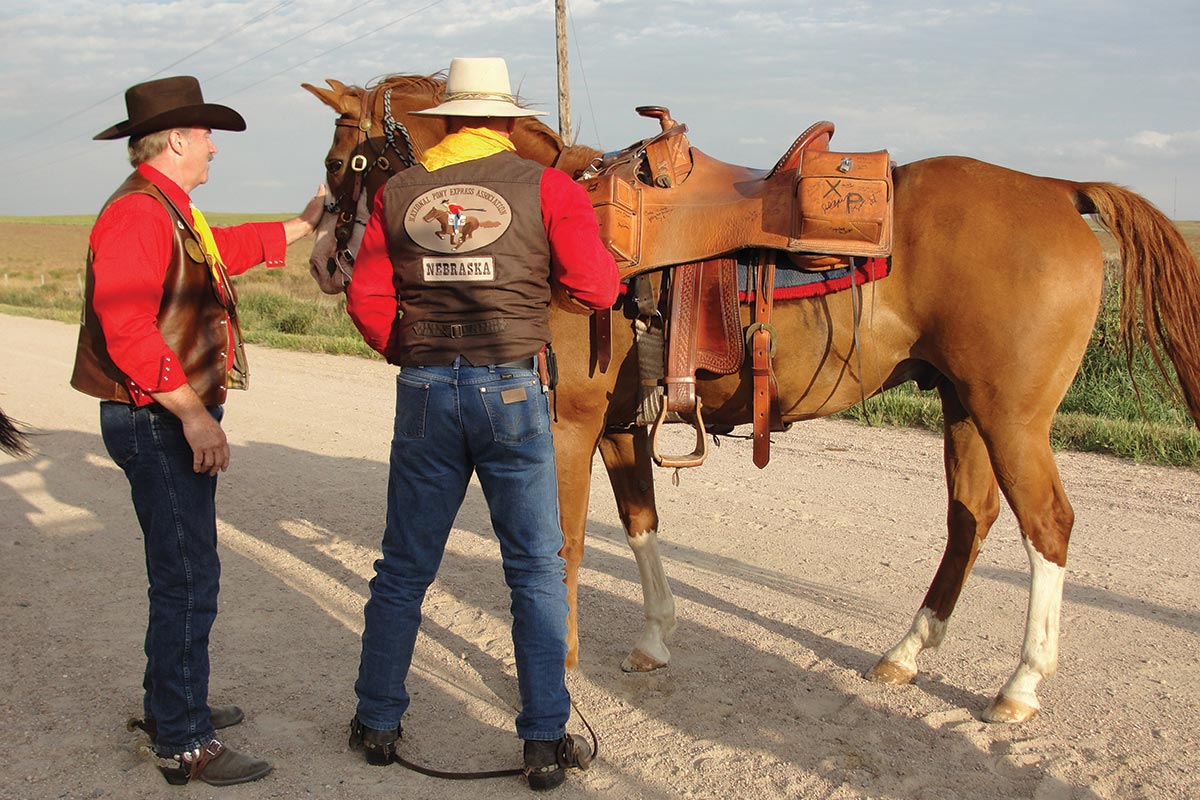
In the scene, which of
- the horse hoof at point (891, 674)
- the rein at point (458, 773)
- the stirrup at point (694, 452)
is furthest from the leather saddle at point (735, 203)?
the rein at point (458, 773)

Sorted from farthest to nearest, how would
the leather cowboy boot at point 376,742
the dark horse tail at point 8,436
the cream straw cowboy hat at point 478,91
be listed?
the dark horse tail at point 8,436 < the leather cowboy boot at point 376,742 < the cream straw cowboy hat at point 478,91

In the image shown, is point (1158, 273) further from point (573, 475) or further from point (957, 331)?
point (573, 475)

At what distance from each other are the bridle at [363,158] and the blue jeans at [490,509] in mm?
932

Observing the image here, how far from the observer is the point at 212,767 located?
3260 millimetres

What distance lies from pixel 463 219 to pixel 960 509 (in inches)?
96.1

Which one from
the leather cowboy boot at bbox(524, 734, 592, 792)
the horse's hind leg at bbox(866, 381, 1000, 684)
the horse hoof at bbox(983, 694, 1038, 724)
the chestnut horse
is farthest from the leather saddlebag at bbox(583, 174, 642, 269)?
the horse hoof at bbox(983, 694, 1038, 724)

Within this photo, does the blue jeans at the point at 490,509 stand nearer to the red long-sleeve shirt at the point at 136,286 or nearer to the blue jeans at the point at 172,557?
the blue jeans at the point at 172,557

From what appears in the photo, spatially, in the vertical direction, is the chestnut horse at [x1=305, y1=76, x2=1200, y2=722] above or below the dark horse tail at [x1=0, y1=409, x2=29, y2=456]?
above

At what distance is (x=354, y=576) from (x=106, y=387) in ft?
7.71

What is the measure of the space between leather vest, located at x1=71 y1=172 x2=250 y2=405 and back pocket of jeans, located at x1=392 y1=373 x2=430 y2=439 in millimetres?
652

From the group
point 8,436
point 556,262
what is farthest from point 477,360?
point 8,436

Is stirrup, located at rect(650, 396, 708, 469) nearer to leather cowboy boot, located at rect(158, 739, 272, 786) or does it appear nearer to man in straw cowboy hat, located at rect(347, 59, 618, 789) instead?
man in straw cowboy hat, located at rect(347, 59, 618, 789)

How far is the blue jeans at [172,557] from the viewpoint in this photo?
3.13 metres

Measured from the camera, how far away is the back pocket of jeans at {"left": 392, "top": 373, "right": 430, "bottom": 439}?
312 cm
